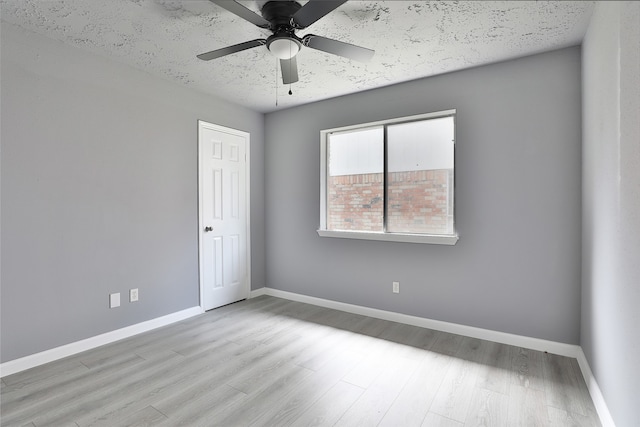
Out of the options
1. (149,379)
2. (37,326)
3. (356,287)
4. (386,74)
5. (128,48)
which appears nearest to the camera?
(149,379)

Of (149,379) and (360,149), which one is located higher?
(360,149)

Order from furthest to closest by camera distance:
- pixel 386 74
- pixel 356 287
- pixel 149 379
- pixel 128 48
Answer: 1. pixel 356 287
2. pixel 386 74
3. pixel 128 48
4. pixel 149 379

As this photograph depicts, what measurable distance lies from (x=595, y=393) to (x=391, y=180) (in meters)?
2.29

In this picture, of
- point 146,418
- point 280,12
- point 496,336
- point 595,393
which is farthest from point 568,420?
point 280,12

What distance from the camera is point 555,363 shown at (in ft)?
7.73

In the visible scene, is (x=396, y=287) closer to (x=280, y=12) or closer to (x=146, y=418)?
(x=146, y=418)

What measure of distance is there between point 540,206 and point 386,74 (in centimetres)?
184

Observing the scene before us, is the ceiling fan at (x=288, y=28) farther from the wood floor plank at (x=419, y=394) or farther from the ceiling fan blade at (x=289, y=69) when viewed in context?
the wood floor plank at (x=419, y=394)

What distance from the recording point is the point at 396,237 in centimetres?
320

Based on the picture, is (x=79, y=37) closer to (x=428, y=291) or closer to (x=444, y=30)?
(x=444, y=30)

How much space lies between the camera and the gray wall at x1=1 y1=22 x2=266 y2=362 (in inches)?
88.4

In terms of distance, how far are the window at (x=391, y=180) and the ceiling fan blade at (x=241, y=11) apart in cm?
185

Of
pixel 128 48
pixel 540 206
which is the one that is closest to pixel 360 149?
pixel 540 206

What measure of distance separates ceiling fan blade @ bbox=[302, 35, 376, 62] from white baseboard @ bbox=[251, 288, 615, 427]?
8.26ft
